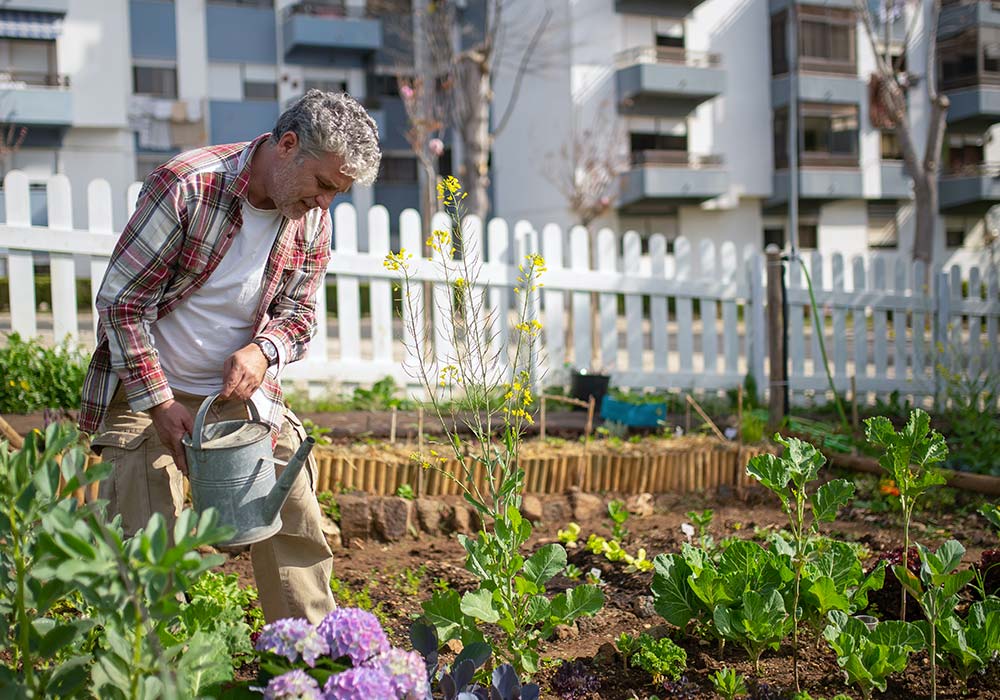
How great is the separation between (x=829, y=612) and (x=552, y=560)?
0.63 m

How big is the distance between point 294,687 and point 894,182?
2769 cm

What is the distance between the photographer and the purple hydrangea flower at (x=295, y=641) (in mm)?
1478

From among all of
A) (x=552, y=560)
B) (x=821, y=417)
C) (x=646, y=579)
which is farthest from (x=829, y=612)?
(x=821, y=417)

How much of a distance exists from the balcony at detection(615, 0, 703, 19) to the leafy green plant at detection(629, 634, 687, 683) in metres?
23.5

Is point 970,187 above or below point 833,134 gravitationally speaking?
below

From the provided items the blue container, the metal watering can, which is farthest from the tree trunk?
the metal watering can

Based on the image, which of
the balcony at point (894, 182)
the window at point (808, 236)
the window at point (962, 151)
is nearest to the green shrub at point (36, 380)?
the window at point (808, 236)

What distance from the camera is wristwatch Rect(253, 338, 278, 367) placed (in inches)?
92.9

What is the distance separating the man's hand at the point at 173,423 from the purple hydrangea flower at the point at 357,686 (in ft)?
3.01

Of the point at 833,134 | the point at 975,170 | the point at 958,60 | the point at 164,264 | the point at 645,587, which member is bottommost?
the point at 645,587

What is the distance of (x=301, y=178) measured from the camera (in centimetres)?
218

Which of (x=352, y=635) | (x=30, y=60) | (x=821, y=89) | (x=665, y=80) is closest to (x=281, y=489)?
(x=352, y=635)

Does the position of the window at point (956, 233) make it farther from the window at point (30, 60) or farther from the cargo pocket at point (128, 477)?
the cargo pocket at point (128, 477)

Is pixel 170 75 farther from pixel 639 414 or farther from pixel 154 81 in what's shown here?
pixel 639 414
